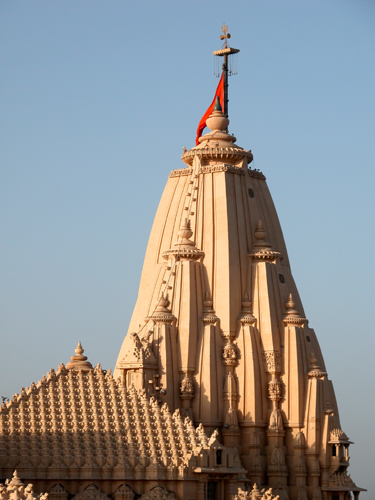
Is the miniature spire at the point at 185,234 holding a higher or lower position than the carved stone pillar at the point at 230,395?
higher

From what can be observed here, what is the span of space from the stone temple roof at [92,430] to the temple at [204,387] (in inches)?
3.0

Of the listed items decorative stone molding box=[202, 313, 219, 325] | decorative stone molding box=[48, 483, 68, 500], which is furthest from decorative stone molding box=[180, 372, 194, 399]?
decorative stone molding box=[48, 483, 68, 500]

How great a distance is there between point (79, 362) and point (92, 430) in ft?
24.3

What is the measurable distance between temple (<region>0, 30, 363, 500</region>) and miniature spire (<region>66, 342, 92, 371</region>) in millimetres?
102

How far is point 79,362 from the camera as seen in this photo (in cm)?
7656

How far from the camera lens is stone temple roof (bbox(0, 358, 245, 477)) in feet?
223

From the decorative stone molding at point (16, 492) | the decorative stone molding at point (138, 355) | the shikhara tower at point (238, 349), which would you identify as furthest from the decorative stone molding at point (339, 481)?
the decorative stone molding at point (16, 492)

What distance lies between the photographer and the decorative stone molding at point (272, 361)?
81375mm

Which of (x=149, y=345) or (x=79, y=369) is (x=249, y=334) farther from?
(x=79, y=369)

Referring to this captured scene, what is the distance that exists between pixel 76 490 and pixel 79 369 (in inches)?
345

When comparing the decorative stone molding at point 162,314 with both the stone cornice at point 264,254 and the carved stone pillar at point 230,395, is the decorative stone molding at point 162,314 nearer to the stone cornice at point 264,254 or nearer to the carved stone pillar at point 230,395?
the carved stone pillar at point 230,395

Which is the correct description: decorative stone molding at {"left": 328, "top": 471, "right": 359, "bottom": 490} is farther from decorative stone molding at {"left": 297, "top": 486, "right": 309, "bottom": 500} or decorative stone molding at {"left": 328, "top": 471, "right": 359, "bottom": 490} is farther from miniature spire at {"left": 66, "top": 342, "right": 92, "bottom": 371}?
miniature spire at {"left": 66, "top": 342, "right": 92, "bottom": 371}

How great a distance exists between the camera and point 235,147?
8812 cm

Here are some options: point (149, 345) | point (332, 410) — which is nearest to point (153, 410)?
point (149, 345)
